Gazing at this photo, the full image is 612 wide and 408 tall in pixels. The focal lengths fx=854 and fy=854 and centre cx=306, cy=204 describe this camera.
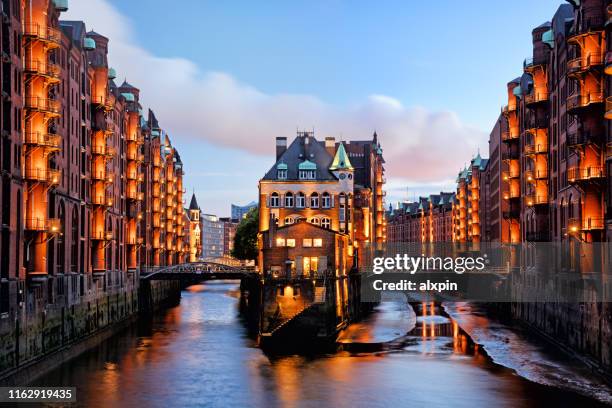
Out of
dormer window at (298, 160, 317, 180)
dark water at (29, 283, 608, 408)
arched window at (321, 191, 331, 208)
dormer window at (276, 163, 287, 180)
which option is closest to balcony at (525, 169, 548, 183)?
dark water at (29, 283, 608, 408)

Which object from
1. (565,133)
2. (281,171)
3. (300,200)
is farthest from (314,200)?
(565,133)

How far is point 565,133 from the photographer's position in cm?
7762

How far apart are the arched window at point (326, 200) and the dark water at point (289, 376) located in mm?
32393

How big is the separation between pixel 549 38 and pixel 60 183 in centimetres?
4918

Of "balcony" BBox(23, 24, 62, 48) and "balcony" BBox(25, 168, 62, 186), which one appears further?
"balcony" BBox(25, 168, 62, 186)

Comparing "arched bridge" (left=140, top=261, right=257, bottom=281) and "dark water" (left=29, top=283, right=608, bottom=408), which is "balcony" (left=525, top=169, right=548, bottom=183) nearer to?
"dark water" (left=29, top=283, right=608, bottom=408)

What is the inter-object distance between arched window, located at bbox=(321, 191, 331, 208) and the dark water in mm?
32393

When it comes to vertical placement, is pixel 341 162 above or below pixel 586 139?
above

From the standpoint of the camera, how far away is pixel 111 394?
56.2 m

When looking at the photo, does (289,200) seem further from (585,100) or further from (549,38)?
(585,100)

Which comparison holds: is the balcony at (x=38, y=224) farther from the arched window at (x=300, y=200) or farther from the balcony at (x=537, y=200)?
the arched window at (x=300, y=200)

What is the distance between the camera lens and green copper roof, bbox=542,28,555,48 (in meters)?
84.6

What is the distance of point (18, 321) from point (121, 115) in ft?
184

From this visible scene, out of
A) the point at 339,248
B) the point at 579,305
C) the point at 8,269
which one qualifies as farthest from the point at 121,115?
the point at 579,305
